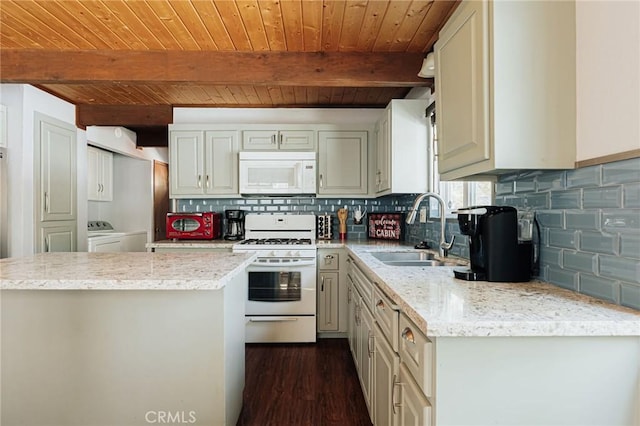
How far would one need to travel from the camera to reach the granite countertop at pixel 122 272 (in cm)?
140

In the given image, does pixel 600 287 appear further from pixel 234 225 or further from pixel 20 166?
pixel 20 166

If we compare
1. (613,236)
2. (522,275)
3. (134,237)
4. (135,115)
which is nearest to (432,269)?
(522,275)

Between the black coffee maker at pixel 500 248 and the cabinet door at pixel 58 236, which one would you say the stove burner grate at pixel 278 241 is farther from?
the black coffee maker at pixel 500 248

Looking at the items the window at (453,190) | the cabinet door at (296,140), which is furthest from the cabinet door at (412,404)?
the cabinet door at (296,140)

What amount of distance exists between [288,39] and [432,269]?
5.58ft

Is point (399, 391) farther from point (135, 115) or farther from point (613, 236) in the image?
point (135, 115)

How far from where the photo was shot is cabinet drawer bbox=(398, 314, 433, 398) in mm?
980

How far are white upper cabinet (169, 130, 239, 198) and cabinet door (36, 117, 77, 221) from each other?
1.02 meters

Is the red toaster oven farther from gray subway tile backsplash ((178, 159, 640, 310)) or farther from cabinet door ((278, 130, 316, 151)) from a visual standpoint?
gray subway tile backsplash ((178, 159, 640, 310))

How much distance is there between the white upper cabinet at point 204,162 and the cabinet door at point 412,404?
278cm

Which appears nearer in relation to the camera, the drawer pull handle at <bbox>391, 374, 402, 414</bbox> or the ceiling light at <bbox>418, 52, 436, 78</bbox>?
the drawer pull handle at <bbox>391, 374, 402, 414</bbox>

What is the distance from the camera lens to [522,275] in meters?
1.45

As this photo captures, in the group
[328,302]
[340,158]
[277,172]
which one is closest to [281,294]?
[328,302]

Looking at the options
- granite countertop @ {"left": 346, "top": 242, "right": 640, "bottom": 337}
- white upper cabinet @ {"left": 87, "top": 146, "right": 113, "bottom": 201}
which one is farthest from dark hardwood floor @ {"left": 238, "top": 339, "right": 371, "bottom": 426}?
white upper cabinet @ {"left": 87, "top": 146, "right": 113, "bottom": 201}
